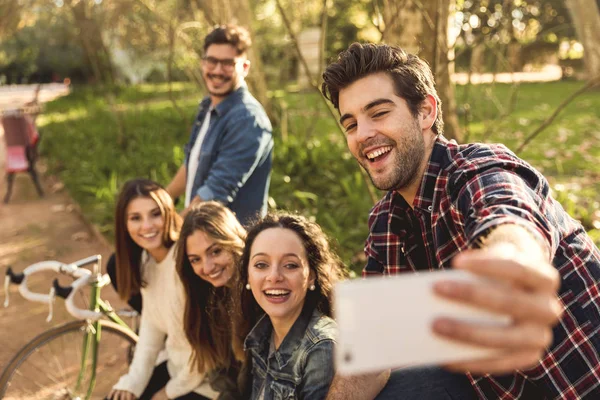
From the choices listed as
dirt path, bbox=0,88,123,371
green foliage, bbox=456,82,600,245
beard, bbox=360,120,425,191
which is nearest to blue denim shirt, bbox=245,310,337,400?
beard, bbox=360,120,425,191

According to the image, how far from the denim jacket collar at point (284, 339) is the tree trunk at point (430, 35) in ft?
7.21

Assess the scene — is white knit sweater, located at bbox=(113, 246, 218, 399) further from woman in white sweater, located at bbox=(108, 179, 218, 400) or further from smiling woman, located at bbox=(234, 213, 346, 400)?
smiling woman, located at bbox=(234, 213, 346, 400)

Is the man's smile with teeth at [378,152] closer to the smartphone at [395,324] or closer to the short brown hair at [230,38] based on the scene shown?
the smartphone at [395,324]

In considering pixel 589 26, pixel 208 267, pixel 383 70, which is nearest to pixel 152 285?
pixel 208 267

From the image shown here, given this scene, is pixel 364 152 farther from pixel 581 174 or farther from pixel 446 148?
pixel 581 174

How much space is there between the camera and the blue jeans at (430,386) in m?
1.87

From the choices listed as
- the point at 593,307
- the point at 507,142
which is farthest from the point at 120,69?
A: the point at 593,307

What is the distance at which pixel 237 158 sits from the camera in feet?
10.9

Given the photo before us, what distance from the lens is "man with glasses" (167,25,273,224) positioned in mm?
3297

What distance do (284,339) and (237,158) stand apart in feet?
4.53

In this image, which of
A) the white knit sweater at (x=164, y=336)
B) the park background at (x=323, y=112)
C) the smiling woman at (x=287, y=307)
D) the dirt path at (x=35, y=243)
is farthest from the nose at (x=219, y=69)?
the dirt path at (x=35, y=243)

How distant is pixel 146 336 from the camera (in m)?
3.04

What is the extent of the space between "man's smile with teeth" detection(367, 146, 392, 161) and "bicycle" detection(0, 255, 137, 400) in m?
1.75

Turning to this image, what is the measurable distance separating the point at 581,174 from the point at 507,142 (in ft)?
6.09
